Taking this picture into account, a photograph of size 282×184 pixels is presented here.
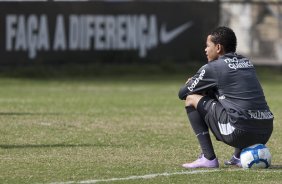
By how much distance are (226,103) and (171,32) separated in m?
17.0

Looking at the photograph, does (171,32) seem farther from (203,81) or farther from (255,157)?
(255,157)

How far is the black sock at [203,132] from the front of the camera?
32.1 feet

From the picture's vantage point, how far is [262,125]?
380 inches

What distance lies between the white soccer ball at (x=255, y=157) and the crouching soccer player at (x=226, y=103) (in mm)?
93

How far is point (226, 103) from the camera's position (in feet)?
31.9

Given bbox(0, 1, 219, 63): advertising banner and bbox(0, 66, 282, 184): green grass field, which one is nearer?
bbox(0, 66, 282, 184): green grass field

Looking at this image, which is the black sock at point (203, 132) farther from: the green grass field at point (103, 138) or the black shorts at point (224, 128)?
the green grass field at point (103, 138)

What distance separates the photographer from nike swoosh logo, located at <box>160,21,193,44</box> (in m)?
26.4

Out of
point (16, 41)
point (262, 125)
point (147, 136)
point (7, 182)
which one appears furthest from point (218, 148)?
point (16, 41)

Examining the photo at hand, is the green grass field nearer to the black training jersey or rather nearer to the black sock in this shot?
the black sock

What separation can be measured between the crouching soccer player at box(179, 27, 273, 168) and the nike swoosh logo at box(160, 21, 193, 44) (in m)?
16.5

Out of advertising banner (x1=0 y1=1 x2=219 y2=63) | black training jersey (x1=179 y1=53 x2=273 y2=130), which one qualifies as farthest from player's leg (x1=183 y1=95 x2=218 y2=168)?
advertising banner (x1=0 y1=1 x2=219 y2=63)

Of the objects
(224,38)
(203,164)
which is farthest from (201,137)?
(224,38)

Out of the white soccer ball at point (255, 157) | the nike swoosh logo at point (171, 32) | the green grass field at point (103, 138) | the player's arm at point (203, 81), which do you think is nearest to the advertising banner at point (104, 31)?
the nike swoosh logo at point (171, 32)
